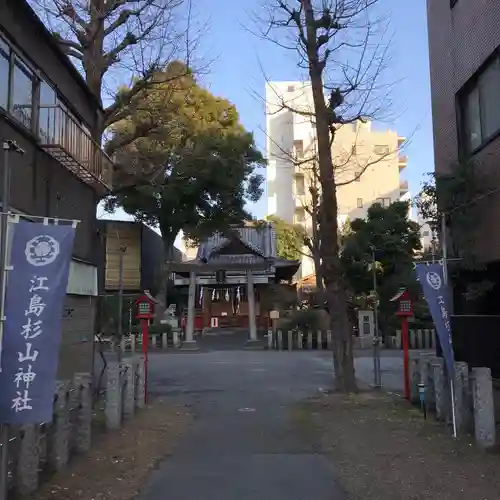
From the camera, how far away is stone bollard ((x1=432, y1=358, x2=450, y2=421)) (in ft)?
30.4

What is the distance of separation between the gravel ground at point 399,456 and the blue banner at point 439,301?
3.76ft

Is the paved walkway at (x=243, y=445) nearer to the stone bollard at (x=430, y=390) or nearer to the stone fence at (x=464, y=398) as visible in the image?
the stone fence at (x=464, y=398)

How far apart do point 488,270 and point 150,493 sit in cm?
898

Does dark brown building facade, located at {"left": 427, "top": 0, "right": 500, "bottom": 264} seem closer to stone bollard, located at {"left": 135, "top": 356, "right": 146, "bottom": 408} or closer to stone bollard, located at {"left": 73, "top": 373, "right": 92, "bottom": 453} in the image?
stone bollard, located at {"left": 135, "top": 356, "right": 146, "bottom": 408}

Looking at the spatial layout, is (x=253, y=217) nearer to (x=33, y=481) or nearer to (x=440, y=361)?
(x=440, y=361)

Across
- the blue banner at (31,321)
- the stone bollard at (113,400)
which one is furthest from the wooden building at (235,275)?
the blue banner at (31,321)

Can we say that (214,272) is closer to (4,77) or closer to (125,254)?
(125,254)

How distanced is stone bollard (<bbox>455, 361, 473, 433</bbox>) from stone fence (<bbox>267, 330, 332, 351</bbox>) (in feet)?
61.5

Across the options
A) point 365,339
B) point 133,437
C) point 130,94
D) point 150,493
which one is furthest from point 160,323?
point 150,493

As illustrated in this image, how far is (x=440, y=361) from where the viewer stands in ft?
33.7

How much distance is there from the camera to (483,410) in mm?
7719

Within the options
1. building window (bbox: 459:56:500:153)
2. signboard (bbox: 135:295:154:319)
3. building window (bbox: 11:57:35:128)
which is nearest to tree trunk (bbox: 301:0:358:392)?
building window (bbox: 459:56:500:153)

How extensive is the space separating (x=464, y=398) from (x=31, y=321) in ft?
19.0

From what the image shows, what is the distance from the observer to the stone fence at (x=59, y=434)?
594 centimetres
